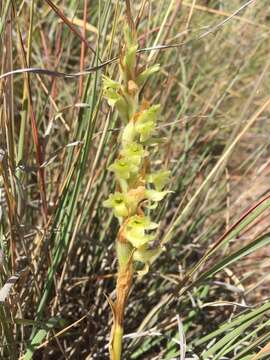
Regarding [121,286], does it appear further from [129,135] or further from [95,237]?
[95,237]

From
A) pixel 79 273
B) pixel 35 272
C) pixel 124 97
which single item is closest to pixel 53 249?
pixel 35 272

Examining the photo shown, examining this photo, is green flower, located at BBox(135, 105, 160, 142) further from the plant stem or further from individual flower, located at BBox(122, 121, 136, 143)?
the plant stem

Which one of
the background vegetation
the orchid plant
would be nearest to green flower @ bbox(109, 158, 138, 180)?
the orchid plant

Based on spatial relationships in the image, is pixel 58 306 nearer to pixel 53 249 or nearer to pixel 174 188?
pixel 53 249

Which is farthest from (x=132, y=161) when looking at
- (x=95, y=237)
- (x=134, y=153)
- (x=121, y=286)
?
(x=95, y=237)

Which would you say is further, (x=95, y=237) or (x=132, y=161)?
(x=95, y=237)

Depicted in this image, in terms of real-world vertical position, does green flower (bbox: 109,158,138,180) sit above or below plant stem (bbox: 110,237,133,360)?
above
